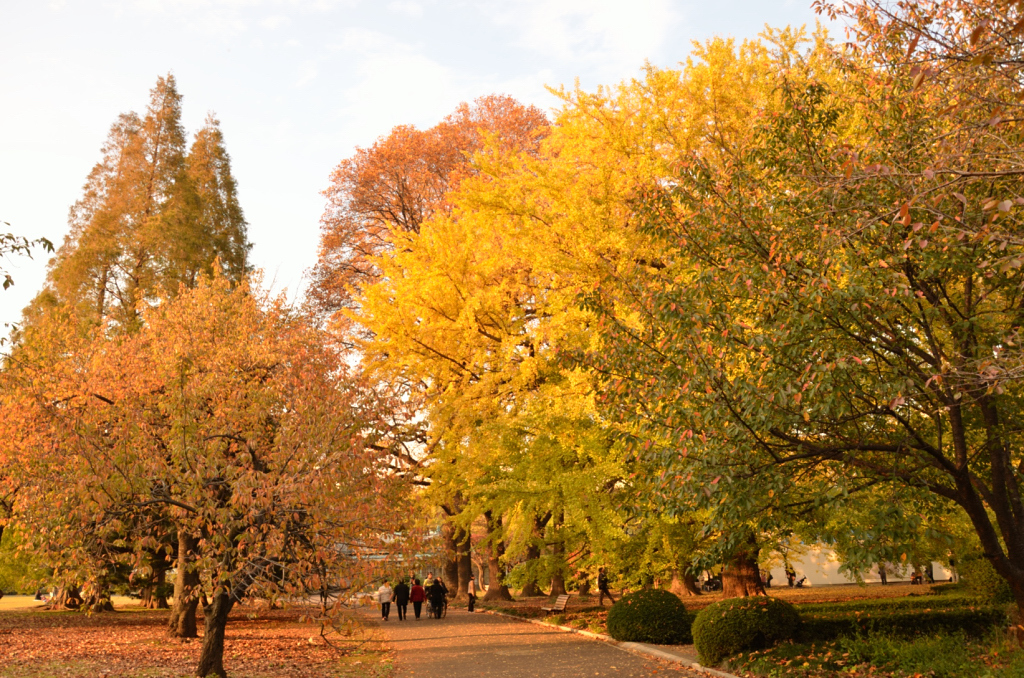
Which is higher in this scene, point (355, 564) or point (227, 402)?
point (227, 402)

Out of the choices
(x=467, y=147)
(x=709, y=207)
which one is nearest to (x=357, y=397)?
(x=709, y=207)

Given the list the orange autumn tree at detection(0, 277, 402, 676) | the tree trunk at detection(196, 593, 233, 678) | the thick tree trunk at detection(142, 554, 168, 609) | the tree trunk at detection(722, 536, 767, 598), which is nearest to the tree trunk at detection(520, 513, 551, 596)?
the tree trunk at detection(722, 536, 767, 598)

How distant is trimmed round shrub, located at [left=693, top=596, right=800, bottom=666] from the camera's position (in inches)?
466

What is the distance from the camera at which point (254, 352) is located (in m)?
13.8

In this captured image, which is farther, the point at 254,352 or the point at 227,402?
the point at 254,352

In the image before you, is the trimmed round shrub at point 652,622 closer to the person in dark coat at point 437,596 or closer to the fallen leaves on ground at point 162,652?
the fallen leaves on ground at point 162,652

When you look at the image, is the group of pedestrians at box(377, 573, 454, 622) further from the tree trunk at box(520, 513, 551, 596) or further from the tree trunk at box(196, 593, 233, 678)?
the tree trunk at box(196, 593, 233, 678)

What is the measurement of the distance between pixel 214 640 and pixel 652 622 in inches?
323

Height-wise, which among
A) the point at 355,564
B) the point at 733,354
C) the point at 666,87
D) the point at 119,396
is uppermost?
the point at 666,87

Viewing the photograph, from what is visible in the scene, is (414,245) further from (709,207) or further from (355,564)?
(709,207)

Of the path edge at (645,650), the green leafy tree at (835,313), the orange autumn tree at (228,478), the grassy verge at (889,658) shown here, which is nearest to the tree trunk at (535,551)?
the path edge at (645,650)

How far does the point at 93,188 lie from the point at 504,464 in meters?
25.2

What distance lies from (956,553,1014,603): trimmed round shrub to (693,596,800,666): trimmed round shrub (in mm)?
5425

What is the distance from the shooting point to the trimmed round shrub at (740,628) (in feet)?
38.8
